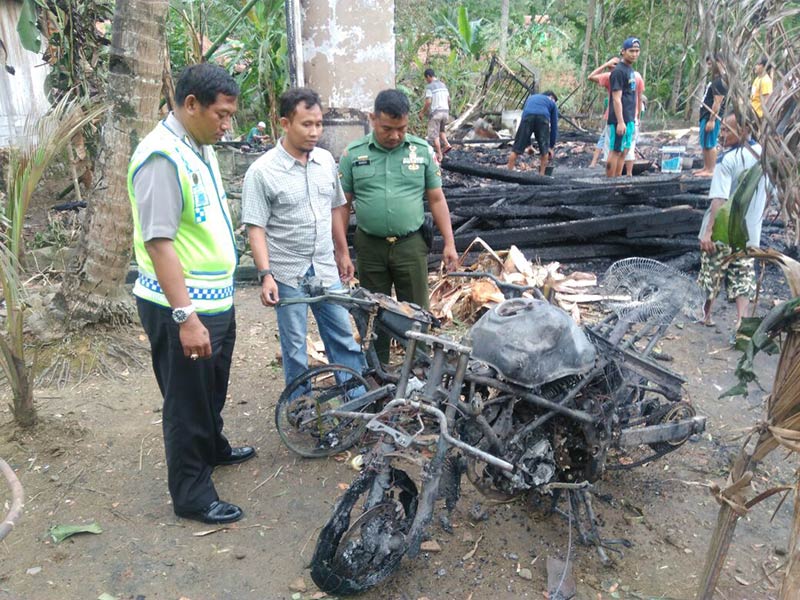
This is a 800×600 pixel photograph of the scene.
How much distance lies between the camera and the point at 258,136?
1190cm

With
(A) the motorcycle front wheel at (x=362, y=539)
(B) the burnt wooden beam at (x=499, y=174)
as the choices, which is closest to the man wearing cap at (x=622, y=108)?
(B) the burnt wooden beam at (x=499, y=174)

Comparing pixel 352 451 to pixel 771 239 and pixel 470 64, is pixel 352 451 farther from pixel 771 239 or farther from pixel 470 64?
pixel 470 64

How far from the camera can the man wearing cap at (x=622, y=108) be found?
9133 mm

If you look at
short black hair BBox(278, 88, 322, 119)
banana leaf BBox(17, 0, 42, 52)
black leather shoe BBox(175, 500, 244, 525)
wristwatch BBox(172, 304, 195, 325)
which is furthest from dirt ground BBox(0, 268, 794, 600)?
banana leaf BBox(17, 0, 42, 52)

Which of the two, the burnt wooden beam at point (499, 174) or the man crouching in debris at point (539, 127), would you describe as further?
the man crouching in debris at point (539, 127)

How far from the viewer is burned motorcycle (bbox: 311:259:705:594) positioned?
273 cm

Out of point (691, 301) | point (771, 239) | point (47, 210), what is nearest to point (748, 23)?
point (691, 301)

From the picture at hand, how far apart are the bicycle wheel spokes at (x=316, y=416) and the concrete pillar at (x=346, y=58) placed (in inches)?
146

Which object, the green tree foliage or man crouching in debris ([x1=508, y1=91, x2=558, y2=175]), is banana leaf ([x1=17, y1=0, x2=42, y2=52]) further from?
man crouching in debris ([x1=508, y1=91, x2=558, y2=175])

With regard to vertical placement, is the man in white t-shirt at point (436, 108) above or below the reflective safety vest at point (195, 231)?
above

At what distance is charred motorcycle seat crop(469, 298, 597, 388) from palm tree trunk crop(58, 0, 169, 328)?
3474mm

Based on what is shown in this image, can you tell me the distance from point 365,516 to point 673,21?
744 inches

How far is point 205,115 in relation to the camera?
292 centimetres

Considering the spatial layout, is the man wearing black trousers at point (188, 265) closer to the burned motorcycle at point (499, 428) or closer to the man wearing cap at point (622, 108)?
the burned motorcycle at point (499, 428)
